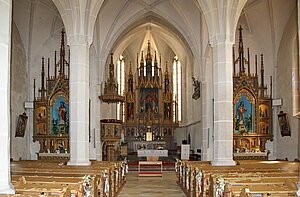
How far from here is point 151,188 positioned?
41.9 feet

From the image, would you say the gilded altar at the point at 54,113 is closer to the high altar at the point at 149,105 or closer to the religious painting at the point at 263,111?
the religious painting at the point at 263,111

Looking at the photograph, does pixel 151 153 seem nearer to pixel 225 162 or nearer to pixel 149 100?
pixel 225 162

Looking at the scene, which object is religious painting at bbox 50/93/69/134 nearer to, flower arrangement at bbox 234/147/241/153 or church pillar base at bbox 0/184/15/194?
flower arrangement at bbox 234/147/241/153

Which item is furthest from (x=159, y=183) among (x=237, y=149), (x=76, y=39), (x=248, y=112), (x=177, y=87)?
(x=177, y=87)

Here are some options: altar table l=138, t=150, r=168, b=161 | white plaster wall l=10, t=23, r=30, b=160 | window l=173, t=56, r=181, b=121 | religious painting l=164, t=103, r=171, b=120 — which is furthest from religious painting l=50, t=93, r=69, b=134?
window l=173, t=56, r=181, b=121

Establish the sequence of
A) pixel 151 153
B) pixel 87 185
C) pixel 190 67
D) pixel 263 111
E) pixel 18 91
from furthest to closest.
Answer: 1. pixel 190 67
2. pixel 151 153
3. pixel 18 91
4. pixel 263 111
5. pixel 87 185

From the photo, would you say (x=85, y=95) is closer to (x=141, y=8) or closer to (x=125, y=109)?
(x=141, y=8)

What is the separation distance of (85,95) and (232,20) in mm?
5743

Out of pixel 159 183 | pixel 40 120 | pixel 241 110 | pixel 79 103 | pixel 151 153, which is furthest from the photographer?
pixel 151 153

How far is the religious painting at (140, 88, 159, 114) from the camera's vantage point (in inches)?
1175

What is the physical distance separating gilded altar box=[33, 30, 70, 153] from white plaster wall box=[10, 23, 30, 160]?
30.1 inches

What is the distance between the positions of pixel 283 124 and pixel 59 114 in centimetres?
1084

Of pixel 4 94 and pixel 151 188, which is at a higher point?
pixel 4 94

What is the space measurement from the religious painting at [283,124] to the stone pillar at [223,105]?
5866 millimetres
